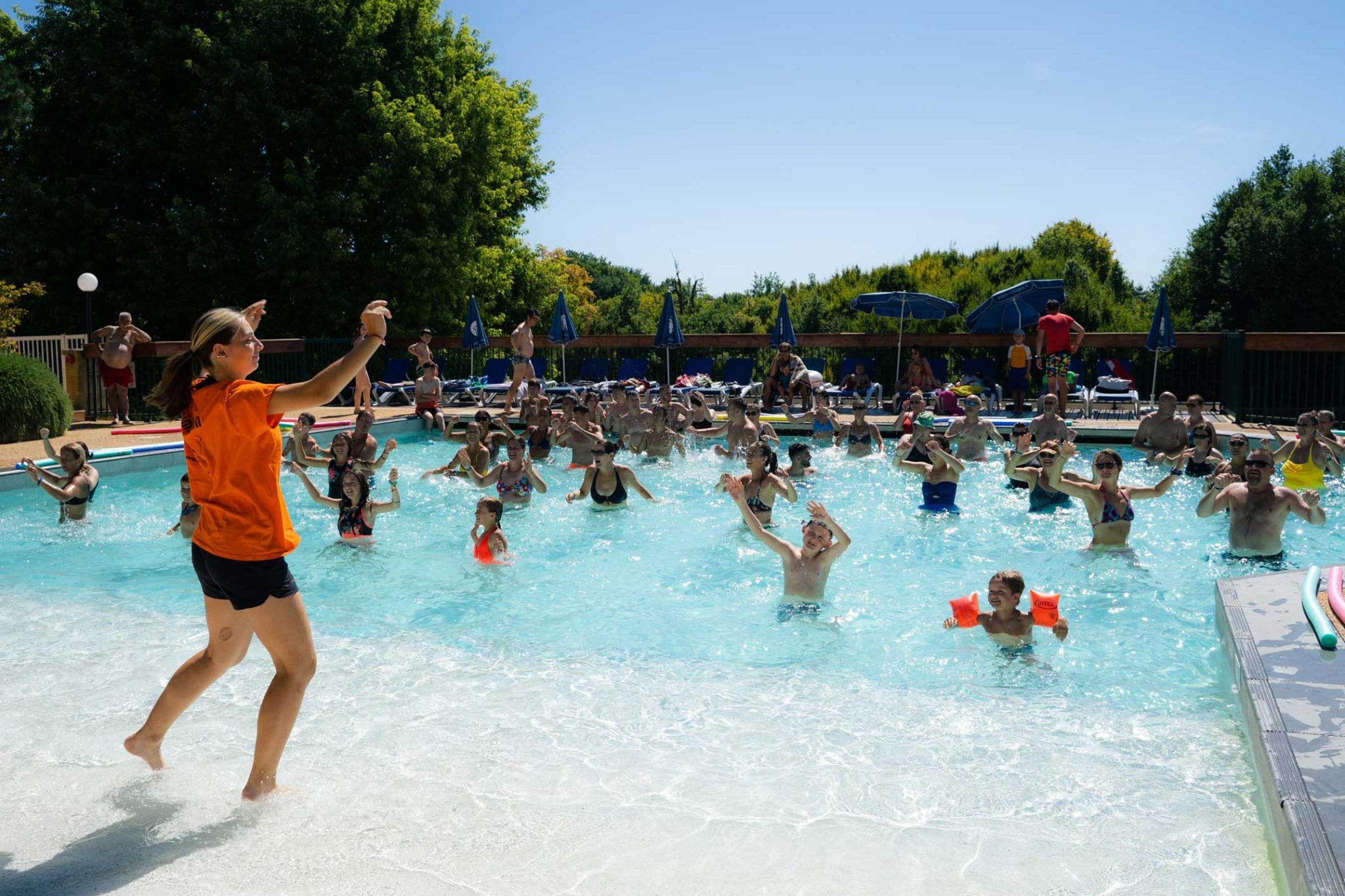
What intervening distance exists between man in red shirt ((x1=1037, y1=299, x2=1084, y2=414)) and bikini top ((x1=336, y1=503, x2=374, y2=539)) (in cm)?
1089

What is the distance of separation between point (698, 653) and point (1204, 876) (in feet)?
11.3

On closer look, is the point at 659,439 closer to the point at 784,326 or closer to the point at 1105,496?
the point at 784,326

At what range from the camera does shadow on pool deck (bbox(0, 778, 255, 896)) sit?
11.1ft

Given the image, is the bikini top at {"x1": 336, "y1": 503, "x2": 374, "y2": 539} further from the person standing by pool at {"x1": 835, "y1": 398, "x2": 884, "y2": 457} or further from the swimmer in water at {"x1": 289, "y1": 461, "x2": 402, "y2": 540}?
the person standing by pool at {"x1": 835, "y1": 398, "x2": 884, "y2": 457}

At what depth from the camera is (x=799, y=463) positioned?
11.5 m

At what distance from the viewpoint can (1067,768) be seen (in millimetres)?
4789

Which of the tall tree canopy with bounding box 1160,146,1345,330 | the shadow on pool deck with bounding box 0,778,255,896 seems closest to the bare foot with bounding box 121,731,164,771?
the shadow on pool deck with bounding box 0,778,255,896

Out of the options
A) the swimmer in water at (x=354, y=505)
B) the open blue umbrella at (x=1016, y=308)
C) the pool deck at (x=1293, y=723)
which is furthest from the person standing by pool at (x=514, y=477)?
the open blue umbrella at (x=1016, y=308)

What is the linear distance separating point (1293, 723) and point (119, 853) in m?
4.25

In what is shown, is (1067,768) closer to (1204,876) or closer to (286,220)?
(1204,876)

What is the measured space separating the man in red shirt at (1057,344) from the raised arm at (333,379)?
14.2 m

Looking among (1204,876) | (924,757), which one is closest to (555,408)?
(924,757)

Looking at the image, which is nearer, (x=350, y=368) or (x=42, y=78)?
(x=350, y=368)

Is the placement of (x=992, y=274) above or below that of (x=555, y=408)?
above
